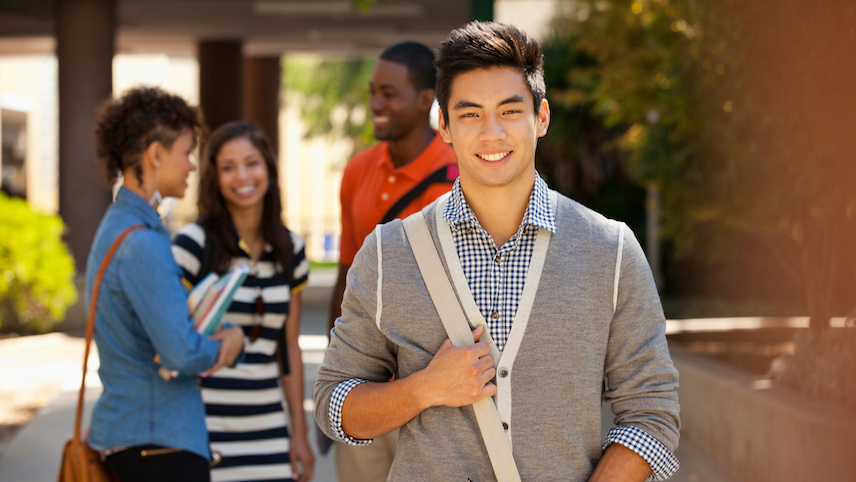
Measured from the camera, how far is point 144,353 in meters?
2.83

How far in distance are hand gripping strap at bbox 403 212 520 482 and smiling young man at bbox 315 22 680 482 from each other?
0.02 m

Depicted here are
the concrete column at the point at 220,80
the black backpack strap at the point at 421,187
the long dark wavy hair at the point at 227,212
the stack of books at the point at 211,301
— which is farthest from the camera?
the concrete column at the point at 220,80

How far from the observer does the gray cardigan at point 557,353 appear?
75.6 inches

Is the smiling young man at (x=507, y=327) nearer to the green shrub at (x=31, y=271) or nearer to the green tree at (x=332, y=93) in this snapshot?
the green shrub at (x=31, y=271)

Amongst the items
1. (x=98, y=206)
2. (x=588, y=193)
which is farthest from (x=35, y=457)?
(x=588, y=193)

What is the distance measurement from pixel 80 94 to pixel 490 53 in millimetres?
11592

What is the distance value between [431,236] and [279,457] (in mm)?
1690

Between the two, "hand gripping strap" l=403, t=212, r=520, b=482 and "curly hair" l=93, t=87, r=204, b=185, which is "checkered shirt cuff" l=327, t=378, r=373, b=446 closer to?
"hand gripping strap" l=403, t=212, r=520, b=482

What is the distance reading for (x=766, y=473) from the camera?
5.18m

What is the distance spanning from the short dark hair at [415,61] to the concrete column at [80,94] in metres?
9.84

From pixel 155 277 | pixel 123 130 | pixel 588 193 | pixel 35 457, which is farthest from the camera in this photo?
pixel 588 193

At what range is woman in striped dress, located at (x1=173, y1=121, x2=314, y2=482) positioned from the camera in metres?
3.33

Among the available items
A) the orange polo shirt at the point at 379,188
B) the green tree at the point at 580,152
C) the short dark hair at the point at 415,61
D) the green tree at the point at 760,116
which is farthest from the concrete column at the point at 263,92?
the short dark hair at the point at 415,61

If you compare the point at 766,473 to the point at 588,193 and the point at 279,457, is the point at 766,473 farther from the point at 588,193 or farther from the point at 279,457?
the point at 588,193
